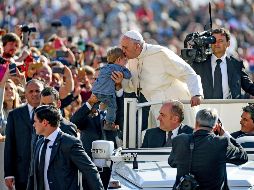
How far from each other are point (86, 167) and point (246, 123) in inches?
93.6

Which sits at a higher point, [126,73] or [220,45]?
[220,45]

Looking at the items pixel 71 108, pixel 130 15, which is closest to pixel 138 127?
pixel 71 108

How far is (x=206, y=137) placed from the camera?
12.9 meters

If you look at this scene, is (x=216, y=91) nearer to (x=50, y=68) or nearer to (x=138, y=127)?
(x=138, y=127)

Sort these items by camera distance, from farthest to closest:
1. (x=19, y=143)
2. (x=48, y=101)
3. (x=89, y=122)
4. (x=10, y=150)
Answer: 1. (x=89, y=122)
2. (x=19, y=143)
3. (x=10, y=150)
4. (x=48, y=101)

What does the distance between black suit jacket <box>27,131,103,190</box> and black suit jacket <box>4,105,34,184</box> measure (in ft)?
4.91

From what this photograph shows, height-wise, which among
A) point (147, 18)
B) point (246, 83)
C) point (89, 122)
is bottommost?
point (89, 122)

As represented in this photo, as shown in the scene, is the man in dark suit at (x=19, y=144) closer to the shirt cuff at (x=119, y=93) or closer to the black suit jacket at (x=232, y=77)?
the shirt cuff at (x=119, y=93)

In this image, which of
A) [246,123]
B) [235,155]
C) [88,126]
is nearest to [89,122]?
[88,126]

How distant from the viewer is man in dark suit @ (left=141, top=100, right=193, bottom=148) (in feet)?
47.1

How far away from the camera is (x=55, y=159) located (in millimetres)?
13961

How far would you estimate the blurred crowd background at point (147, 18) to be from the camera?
3884 cm

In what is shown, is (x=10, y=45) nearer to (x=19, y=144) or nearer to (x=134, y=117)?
(x=19, y=144)

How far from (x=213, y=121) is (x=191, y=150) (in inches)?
14.1
